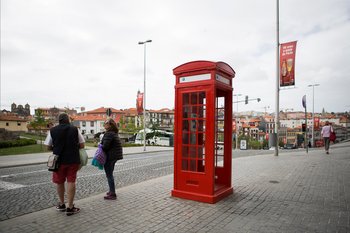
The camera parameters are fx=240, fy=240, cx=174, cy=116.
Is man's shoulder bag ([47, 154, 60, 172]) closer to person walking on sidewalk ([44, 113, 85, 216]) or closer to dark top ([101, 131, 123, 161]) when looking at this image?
person walking on sidewalk ([44, 113, 85, 216])

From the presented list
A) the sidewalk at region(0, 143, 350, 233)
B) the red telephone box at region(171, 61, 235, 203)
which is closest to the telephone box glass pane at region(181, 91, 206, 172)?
the red telephone box at region(171, 61, 235, 203)

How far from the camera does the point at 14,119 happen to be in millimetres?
46719

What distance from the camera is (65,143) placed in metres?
4.64

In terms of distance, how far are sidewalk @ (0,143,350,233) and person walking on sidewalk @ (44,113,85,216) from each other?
1.52 feet

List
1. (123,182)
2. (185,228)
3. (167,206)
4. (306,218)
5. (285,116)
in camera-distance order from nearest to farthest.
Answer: (185,228) < (306,218) < (167,206) < (123,182) < (285,116)

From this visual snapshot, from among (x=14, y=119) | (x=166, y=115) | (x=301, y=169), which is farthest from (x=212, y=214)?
(x=166, y=115)

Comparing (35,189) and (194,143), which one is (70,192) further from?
(35,189)

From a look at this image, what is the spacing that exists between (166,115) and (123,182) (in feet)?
A: 361

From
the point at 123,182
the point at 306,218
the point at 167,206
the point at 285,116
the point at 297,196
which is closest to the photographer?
the point at 306,218

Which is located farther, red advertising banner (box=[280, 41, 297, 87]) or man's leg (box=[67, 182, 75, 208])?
red advertising banner (box=[280, 41, 297, 87])

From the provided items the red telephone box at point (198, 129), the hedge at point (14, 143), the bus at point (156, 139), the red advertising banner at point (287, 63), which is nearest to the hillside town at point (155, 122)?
the bus at point (156, 139)

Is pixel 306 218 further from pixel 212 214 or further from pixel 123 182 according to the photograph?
pixel 123 182

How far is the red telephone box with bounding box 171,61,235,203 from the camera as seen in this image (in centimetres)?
509

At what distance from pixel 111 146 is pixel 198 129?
2053mm
